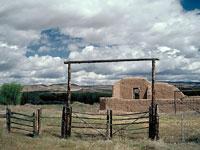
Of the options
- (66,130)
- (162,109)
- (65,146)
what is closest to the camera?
(65,146)

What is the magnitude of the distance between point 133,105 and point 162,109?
2696 millimetres

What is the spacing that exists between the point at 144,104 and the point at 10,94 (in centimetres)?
2996

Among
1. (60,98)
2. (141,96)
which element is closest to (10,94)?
(60,98)

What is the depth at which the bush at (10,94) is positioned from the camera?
44312mm

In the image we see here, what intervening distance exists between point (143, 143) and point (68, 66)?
4634mm

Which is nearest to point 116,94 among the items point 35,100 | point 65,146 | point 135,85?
point 135,85

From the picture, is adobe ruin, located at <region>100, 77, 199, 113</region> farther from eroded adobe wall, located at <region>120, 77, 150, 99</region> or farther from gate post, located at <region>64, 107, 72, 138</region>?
gate post, located at <region>64, 107, 72, 138</region>

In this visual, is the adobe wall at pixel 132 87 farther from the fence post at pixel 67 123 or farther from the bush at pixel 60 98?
the bush at pixel 60 98

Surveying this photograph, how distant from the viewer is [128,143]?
365 inches

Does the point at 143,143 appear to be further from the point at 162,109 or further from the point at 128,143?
the point at 162,109

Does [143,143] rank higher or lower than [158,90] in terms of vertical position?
lower

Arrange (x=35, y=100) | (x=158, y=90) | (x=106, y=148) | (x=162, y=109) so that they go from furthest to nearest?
(x=35, y=100)
(x=158, y=90)
(x=162, y=109)
(x=106, y=148)

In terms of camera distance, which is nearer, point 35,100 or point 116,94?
point 116,94

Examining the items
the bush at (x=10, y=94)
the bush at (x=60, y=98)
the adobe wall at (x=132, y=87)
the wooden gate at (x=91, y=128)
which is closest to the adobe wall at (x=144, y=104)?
the adobe wall at (x=132, y=87)
